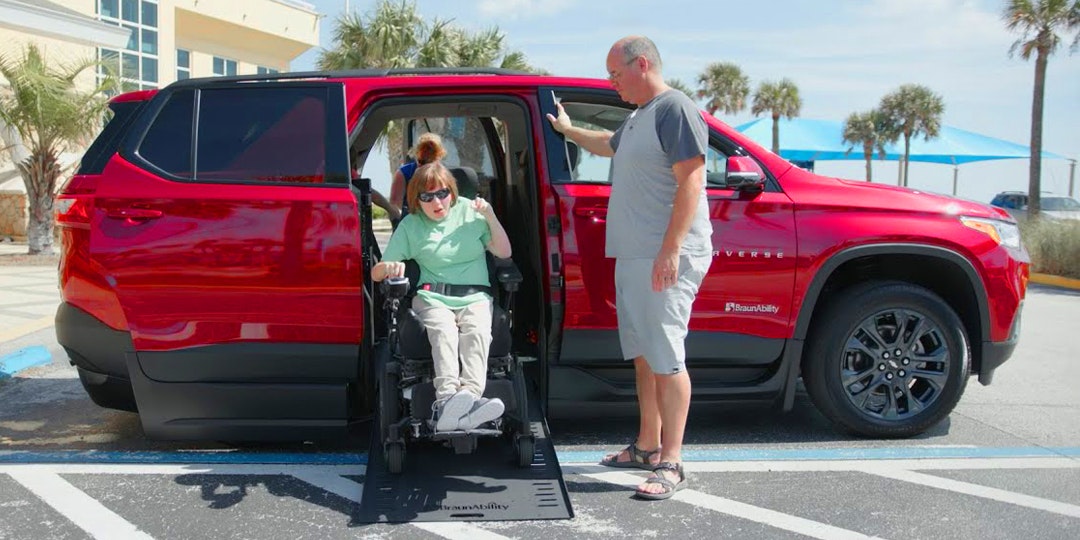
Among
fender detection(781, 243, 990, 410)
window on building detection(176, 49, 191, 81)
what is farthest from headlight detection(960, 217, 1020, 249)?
window on building detection(176, 49, 191, 81)

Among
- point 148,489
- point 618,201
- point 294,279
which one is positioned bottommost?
point 148,489

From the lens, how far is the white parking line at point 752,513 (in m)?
3.40

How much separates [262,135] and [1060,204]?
96.6 feet

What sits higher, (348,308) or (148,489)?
(348,308)

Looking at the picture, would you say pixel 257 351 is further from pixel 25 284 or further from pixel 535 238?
pixel 25 284

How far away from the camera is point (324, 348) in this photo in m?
4.14

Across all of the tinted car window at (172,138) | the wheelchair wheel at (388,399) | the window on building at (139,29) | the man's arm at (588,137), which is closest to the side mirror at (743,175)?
the man's arm at (588,137)

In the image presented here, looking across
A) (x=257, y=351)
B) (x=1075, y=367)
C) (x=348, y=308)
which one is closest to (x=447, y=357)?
(x=348, y=308)

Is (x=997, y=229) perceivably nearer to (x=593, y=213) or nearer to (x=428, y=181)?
(x=593, y=213)

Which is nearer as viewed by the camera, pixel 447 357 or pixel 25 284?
pixel 447 357

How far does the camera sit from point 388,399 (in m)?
3.92

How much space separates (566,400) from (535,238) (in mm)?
787

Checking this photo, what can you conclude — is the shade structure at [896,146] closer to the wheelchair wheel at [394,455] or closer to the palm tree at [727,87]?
the palm tree at [727,87]

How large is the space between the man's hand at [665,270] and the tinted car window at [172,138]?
7.15ft
